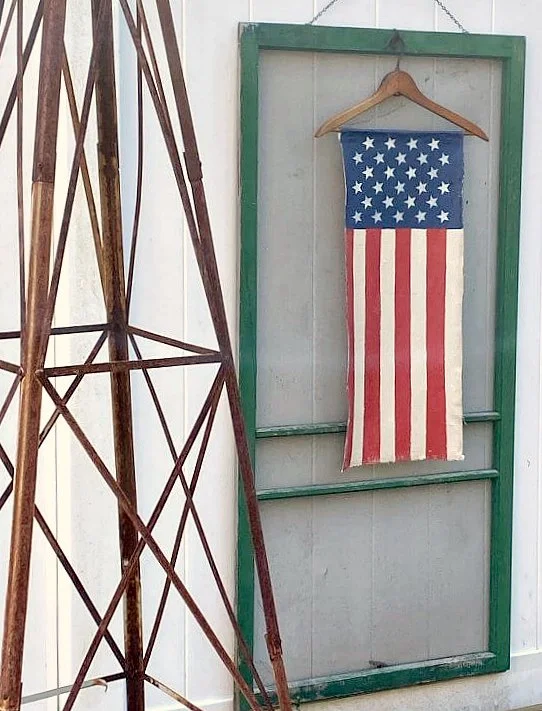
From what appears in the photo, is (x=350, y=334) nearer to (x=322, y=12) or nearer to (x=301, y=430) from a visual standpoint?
(x=301, y=430)

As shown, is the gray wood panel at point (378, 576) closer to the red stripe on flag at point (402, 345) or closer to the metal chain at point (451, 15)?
the red stripe on flag at point (402, 345)

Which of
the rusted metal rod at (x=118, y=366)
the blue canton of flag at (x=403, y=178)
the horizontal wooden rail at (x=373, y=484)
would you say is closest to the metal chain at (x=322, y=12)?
the blue canton of flag at (x=403, y=178)

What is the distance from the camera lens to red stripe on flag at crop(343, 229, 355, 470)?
8.95 feet

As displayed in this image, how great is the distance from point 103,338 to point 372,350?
109cm

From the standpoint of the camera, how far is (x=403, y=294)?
2.80m

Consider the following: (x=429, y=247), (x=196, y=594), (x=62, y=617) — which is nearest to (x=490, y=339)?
(x=429, y=247)

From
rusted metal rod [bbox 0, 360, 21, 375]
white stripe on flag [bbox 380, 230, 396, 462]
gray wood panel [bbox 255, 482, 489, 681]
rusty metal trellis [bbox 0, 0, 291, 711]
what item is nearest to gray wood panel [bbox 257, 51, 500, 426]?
white stripe on flag [bbox 380, 230, 396, 462]

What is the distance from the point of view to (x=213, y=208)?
2.66 metres

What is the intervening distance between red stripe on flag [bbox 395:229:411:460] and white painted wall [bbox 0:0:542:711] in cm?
43

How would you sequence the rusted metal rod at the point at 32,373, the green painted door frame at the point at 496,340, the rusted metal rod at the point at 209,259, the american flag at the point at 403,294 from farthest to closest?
the american flag at the point at 403,294, the green painted door frame at the point at 496,340, the rusted metal rod at the point at 209,259, the rusted metal rod at the point at 32,373

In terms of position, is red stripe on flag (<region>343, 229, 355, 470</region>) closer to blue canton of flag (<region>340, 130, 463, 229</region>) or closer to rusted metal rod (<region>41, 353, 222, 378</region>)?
blue canton of flag (<region>340, 130, 463, 229</region>)

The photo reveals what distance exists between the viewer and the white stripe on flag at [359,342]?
2.74 m

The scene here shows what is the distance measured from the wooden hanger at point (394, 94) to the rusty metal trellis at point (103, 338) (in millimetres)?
989

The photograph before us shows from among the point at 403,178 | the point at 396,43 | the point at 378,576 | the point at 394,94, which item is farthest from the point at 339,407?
the point at 396,43
